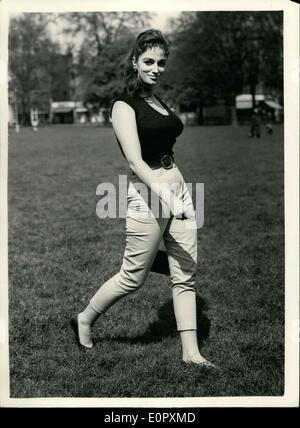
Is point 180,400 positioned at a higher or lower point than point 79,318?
lower

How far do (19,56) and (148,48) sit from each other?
34410 mm

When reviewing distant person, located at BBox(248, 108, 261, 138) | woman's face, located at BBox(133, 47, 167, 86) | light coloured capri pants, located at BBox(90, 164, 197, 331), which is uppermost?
distant person, located at BBox(248, 108, 261, 138)

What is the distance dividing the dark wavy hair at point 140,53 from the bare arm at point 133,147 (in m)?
0.14

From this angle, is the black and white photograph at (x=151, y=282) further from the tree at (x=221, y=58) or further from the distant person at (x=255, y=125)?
the tree at (x=221, y=58)

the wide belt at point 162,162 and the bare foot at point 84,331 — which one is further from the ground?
the wide belt at point 162,162

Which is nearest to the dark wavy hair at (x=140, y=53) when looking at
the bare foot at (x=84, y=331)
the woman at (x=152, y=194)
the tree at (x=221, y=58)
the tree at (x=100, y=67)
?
the woman at (x=152, y=194)

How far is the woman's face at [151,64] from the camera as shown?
3148 millimetres

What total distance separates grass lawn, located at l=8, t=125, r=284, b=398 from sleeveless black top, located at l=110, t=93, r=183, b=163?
1.47 meters

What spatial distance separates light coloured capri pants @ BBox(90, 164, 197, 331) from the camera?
Answer: 3350 mm

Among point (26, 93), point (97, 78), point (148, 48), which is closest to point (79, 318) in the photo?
point (148, 48)

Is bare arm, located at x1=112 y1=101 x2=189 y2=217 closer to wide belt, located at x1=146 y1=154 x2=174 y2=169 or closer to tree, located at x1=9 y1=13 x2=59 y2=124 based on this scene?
wide belt, located at x1=146 y1=154 x2=174 y2=169

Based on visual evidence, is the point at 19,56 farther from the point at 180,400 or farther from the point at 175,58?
the point at 180,400

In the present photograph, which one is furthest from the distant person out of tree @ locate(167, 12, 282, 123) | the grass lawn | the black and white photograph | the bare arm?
the bare arm

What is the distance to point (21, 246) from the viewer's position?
6.47 metres
